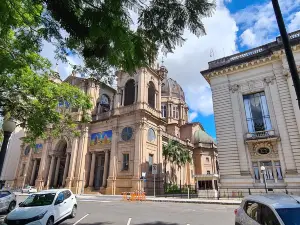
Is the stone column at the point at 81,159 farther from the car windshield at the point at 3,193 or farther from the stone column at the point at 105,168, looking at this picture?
the car windshield at the point at 3,193

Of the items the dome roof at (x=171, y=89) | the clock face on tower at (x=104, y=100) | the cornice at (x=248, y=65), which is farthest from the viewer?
the dome roof at (x=171, y=89)

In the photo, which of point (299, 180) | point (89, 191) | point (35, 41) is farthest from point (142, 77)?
point (35, 41)

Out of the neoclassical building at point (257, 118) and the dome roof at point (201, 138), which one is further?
the dome roof at point (201, 138)

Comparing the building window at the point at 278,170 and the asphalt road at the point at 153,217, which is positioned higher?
the building window at the point at 278,170

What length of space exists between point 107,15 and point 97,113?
1821 inches

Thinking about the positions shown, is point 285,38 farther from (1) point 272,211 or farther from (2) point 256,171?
(2) point 256,171

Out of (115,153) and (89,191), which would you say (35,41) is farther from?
(89,191)

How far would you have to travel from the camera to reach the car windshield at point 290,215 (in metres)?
4.57

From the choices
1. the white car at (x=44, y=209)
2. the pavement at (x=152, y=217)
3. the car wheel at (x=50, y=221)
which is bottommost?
the pavement at (x=152, y=217)

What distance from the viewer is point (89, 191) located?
129 feet

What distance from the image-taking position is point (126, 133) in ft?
128

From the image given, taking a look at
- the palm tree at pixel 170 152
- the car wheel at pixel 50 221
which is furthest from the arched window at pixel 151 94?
the car wheel at pixel 50 221

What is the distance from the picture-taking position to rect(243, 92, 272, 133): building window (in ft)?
81.4

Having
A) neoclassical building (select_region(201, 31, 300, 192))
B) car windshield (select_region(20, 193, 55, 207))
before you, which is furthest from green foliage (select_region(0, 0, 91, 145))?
neoclassical building (select_region(201, 31, 300, 192))
